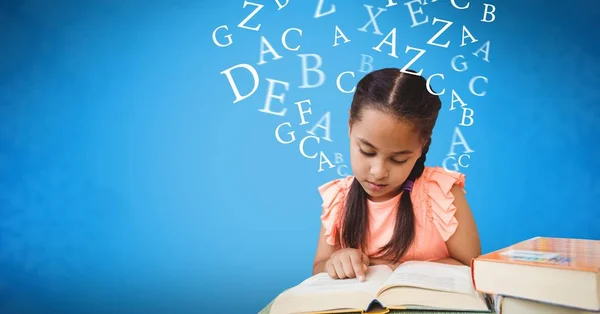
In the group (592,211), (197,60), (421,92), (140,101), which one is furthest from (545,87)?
(140,101)

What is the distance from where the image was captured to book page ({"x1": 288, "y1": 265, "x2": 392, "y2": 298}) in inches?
40.2

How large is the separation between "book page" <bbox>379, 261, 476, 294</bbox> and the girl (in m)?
0.18

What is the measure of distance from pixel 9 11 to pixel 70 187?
78cm

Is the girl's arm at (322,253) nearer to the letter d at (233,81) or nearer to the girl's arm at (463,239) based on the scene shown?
the girl's arm at (463,239)

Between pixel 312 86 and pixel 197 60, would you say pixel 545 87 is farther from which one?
pixel 197 60

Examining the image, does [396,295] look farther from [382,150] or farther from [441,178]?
[441,178]

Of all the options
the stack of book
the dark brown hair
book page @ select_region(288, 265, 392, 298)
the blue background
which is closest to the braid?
the dark brown hair

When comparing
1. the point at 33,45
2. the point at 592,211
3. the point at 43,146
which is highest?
the point at 33,45

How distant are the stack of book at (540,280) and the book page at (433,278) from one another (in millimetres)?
77

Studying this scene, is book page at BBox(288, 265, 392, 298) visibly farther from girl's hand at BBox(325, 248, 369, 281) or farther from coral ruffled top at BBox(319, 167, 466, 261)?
coral ruffled top at BBox(319, 167, 466, 261)

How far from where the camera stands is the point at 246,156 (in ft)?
7.70

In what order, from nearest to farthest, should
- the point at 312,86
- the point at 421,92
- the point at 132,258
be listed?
the point at 421,92 → the point at 312,86 → the point at 132,258

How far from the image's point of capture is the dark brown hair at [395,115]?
1.31 meters

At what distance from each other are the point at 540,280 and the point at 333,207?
0.73 meters
